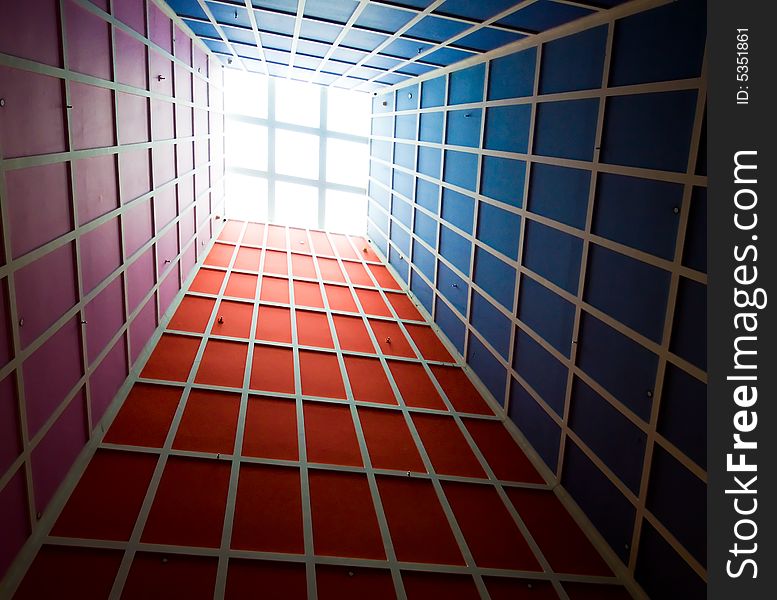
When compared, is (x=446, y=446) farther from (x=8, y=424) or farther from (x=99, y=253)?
(x=8, y=424)

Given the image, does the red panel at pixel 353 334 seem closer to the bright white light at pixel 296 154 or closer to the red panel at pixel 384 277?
the red panel at pixel 384 277

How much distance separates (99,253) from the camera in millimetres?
8438

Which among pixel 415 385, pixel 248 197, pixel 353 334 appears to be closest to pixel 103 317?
pixel 415 385

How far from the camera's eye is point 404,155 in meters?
18.2

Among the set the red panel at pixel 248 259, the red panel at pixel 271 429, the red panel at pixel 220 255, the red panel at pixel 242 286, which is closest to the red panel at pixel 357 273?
the red panel at pixel 248 259

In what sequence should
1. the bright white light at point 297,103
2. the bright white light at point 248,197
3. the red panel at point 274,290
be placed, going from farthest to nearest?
1. the bright white light at point 248,197
2. the bright white light at point 297,103
3. the red panel at point 274,290

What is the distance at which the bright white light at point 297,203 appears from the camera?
83.4ft

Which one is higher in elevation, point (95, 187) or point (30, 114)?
point (30, 114)

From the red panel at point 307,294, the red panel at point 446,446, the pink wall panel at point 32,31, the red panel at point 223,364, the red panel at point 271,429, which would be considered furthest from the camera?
the red panel at point 307,294

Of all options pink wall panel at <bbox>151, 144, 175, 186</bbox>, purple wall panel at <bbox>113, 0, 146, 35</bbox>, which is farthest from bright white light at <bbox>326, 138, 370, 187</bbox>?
purple wall panel at <bbox>113, 0, 146, 35</bbox>

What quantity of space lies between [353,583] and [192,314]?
8322 mm

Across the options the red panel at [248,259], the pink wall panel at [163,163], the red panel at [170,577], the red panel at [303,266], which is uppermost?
the pink wall panel at [163,163]

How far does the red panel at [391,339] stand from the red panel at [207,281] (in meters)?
4.24

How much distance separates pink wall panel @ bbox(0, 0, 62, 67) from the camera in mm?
5516
